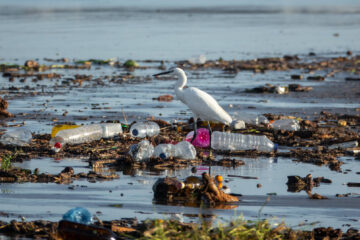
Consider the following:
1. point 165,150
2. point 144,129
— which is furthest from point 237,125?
point 165,150

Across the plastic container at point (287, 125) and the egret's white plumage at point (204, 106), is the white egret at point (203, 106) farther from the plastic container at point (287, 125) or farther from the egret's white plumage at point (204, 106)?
the plastic container at point (287, 125)

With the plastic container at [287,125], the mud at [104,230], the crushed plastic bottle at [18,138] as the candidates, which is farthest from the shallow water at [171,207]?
the plastic container at [287,125]

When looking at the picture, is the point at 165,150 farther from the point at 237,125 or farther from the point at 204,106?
the point at 237,125

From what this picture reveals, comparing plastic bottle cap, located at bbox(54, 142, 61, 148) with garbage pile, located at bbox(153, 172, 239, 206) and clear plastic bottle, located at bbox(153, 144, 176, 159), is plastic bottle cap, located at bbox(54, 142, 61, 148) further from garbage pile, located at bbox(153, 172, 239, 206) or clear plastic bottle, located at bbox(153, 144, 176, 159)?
garbage pile, located at bbox(153, 172, 239, 206)

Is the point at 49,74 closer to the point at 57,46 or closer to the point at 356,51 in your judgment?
the point at 57,46

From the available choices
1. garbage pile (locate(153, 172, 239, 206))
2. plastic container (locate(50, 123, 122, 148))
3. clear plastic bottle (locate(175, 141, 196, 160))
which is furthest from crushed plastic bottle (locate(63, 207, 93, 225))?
plastic container (locate(50, 123, 122, 148))

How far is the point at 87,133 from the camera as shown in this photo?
41.3 ft

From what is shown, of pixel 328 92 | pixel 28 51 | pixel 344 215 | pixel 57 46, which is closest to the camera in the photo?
pixel 344 215

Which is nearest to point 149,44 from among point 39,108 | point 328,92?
point 328,92

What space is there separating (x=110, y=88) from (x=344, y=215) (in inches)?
489

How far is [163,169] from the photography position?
10.6 m

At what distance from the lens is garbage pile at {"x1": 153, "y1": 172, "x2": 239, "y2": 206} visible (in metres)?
8.57

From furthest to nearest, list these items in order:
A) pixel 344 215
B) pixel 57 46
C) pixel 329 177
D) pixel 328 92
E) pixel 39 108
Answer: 1. pixel 57 46
2. pixel 328 92
3. pixel 39 108
4. pixel 329 177
5. pixel 344 215

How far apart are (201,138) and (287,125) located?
6.89 ft
